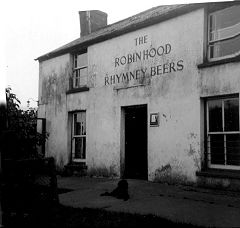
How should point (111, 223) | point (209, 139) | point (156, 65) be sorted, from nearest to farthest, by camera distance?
point (111, 223) < point (209, 139) < point (156, 65)

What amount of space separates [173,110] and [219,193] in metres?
2.71

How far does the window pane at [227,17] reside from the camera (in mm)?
8938

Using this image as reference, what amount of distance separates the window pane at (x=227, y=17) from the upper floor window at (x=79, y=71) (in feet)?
18.4

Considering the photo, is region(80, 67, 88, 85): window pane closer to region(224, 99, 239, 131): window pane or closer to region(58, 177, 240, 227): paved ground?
region(58, 177, 240, 227): paved ground

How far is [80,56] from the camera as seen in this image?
538 inches

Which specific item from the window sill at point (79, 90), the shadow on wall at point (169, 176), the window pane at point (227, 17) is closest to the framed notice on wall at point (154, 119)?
the shadow on wall at point (169, 176)

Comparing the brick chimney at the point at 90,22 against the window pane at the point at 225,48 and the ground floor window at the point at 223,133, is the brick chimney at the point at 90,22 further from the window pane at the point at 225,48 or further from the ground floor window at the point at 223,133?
the ground floor window at the point at 223,133

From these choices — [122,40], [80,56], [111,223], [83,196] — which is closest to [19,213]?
[111,223]

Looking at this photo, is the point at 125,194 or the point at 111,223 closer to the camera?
the point at 111,223

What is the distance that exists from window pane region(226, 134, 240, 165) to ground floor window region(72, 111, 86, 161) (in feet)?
19.2

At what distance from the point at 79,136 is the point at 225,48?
6433 mm

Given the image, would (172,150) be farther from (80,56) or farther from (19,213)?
(80,56)

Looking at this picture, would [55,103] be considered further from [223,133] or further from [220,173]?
[220,173]

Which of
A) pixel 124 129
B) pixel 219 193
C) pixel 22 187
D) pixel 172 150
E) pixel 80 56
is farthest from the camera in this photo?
pixel 80 56
